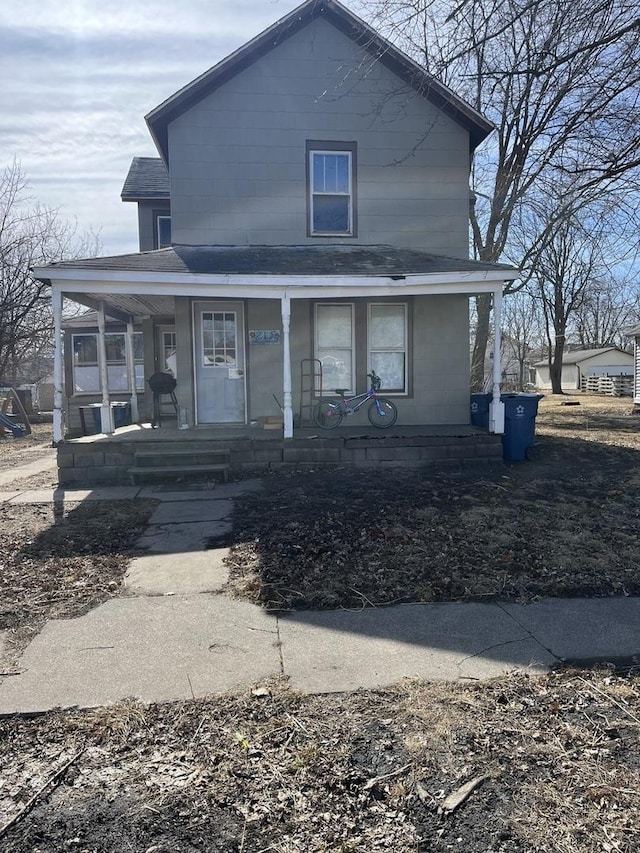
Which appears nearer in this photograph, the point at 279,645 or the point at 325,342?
the point at 279,645

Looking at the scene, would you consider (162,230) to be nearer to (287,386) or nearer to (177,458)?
(287,386)

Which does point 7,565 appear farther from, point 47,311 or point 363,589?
point 47,311

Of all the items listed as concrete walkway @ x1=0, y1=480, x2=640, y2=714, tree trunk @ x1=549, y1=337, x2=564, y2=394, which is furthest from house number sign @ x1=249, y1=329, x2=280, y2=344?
tree trunk @ x1=549, y1=337, x2=564, y2=394

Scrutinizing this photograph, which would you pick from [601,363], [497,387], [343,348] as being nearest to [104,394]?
[343,348]

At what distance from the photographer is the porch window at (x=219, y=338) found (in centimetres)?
1102

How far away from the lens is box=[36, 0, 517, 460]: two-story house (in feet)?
35.5

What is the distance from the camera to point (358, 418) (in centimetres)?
1123

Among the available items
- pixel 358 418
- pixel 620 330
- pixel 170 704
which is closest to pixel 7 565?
pixel 170 704

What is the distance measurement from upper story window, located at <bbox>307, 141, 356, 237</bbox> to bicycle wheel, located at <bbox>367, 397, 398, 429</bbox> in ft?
11.3

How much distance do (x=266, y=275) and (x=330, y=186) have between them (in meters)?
3.30

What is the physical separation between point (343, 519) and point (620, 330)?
226 feet

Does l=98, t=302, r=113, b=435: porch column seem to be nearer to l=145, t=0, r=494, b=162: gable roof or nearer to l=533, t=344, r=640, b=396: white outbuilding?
l=145, t=0, r=494, b=162: gable roof

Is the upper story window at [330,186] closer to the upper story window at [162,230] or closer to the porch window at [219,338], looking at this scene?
the porch window at [219,338]

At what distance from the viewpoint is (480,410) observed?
439 inches
